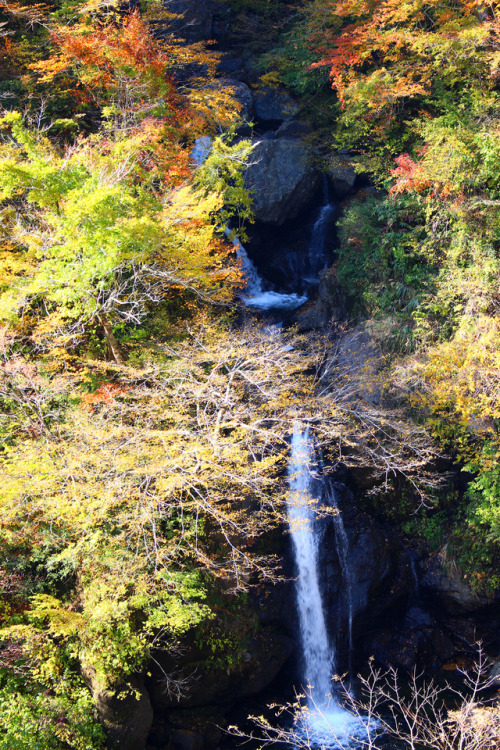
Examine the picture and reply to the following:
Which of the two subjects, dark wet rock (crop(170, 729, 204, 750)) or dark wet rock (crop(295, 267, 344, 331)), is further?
dark wet rock (crop(295, 267, 344, 331))

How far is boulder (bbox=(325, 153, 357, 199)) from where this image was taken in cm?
1669

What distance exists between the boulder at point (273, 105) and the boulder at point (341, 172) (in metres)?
3.51

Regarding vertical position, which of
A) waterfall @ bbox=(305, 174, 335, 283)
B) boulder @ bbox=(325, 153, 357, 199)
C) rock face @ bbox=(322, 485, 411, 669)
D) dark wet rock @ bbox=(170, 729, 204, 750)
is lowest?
rock face @ bbox=(322, 485, 411, 669)

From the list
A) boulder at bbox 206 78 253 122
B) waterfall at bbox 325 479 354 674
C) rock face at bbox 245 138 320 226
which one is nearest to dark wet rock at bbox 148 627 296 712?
waterfall at bbox 325 479 354 674

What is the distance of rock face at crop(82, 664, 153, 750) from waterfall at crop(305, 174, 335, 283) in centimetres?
1445

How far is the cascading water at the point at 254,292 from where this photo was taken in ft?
54.9

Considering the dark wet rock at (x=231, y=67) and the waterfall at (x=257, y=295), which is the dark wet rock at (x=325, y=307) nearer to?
the waterfall at (x=257, y=295)

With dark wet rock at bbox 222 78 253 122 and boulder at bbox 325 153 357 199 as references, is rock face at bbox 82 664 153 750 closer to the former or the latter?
boulder at bbox 325 153 357 199

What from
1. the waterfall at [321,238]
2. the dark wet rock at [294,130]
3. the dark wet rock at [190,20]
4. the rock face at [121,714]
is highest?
the dark wet rock at [190,20]

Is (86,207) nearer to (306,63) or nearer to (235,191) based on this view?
(235,191)

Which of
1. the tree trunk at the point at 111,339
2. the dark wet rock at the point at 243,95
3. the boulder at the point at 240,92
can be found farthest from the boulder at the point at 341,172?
the tree trunk at the point at 111,339

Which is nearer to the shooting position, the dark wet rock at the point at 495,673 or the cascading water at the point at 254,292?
the dark wet rock at the point at 495,673

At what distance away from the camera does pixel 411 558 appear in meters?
12.0

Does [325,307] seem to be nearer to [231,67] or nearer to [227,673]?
[227,673]
